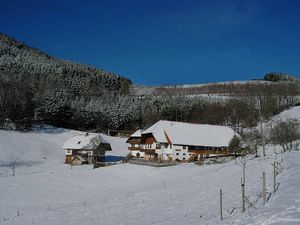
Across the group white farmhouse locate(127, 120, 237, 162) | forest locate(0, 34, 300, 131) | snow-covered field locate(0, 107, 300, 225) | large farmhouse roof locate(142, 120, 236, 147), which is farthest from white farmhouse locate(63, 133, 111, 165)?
forest locate(0, 34, 300, 131)

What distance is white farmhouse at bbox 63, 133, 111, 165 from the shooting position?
6556 centimetres

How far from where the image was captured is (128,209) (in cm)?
2688

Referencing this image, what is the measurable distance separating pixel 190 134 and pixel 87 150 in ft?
61.7

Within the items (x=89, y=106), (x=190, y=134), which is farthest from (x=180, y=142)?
(x=89, y=106)

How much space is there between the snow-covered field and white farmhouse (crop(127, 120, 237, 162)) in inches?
459

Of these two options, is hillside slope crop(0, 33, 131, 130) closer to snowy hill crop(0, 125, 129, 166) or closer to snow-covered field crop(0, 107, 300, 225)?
snowy hill crop(0, 125, 129, 166)

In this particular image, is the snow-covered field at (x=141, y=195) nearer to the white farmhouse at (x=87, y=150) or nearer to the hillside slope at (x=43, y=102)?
the white farmhouse at (x=87, y=150)

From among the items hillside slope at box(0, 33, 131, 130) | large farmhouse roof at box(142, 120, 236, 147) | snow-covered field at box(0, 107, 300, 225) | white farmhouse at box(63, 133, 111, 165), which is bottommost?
snow-covered field at box(0, 107, 300, 225)

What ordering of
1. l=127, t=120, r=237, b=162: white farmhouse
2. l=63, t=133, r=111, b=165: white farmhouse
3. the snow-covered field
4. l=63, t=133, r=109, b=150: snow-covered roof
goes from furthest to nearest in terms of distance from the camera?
1. l=127, t=120, r=237, b=162: white farmhouse
2. l=63, t=133, r=109, b=150: snow-covered roof
3. l=63, t=133, r=111, b=165: white farmhouse
4. the snow-covered field

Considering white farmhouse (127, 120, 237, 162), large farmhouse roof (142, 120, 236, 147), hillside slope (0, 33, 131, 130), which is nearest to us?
white farmhouse (127, 120, 237, 162)

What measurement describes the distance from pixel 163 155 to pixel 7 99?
139 ft

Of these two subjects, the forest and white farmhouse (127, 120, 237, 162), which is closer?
white farmhouse (127, 120, 237, 162)

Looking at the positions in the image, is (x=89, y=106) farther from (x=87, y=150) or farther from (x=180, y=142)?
(x=180, y=142)

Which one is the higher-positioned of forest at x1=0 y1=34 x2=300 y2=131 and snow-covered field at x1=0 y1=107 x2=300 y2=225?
forest at x1=0 y1=34 x2=300 y2=131
